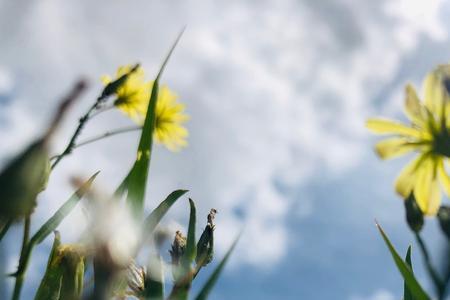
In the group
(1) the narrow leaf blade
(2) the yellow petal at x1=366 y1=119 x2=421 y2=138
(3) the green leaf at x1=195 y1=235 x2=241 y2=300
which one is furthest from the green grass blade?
(2) the yellow petal at x1=366 y1=119 x2=421 y2=138

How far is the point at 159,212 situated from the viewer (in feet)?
3.35

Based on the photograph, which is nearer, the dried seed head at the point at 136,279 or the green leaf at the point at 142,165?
the green leaf at the point at 142,165

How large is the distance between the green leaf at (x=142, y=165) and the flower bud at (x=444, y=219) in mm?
427

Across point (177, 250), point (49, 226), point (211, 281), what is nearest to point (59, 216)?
point (49, 226)

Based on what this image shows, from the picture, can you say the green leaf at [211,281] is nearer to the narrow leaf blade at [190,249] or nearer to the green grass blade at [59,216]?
the narrow leaf blade at [190,249]

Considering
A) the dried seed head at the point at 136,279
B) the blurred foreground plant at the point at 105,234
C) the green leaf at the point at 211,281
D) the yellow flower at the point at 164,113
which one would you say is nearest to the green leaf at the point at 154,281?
the blurred foreground plant at the point at 105,234

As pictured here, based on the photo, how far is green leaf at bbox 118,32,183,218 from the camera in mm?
871

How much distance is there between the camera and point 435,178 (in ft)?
3.28

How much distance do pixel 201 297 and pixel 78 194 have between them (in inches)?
15.7

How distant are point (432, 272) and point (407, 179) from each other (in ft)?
1.06

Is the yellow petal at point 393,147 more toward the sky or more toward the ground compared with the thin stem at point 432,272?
more toward the sky

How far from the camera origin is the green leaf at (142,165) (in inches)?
34.3

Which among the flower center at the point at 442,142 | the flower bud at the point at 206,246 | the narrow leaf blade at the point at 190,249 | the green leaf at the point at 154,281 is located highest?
the flower center at the point at 442,142

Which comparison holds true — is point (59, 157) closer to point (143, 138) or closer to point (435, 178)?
point (143, 138)
